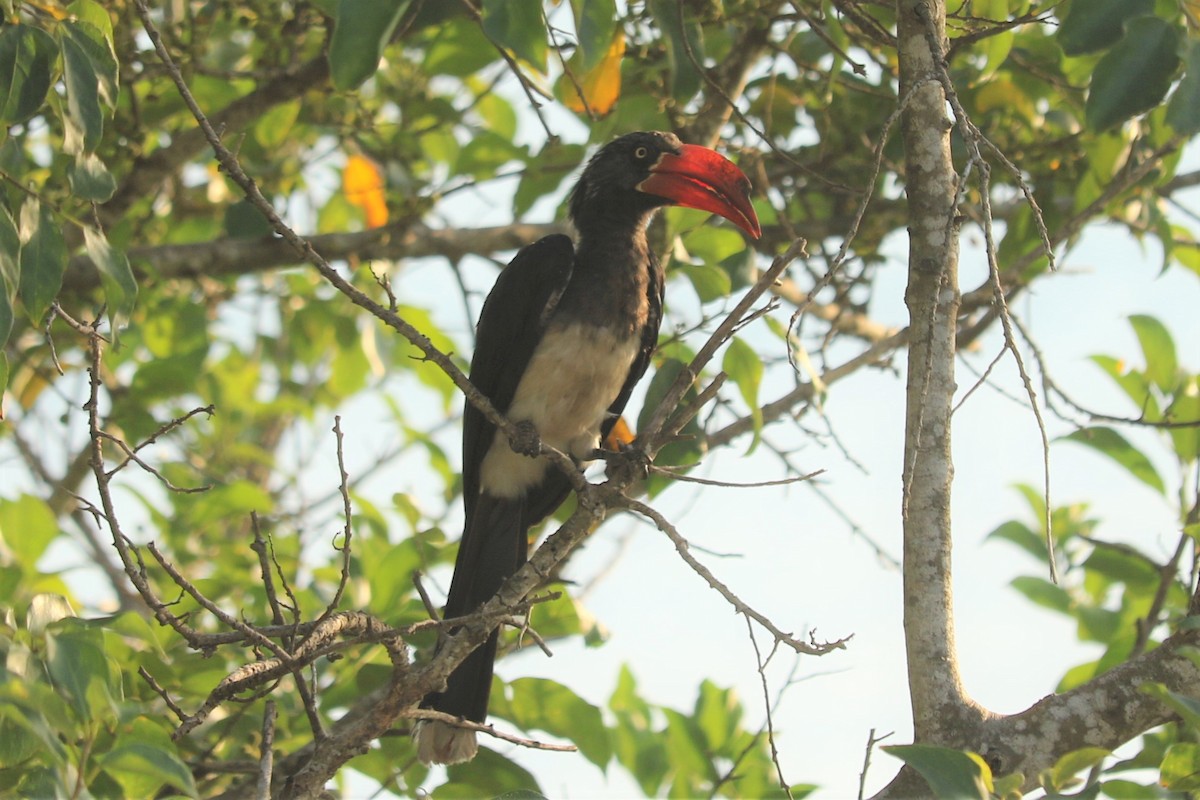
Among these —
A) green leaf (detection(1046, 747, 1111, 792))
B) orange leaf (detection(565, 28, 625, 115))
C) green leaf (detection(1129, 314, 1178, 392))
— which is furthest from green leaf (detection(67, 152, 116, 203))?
green leaf (detection(1129, 314, 1178, 392))

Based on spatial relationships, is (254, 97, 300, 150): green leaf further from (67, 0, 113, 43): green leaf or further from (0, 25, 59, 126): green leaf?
(0, 25, 59, 126): green leaf

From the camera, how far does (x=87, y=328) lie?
2.41m

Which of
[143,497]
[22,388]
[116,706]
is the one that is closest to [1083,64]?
[116,706]

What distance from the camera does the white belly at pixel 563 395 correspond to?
3.55 m

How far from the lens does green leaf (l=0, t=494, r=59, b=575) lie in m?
3.45

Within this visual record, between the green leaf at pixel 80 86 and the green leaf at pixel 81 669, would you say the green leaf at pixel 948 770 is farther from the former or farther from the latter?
the green leaf at pixel 80 86

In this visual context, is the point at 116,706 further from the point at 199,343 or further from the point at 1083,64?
the point at 1083,64

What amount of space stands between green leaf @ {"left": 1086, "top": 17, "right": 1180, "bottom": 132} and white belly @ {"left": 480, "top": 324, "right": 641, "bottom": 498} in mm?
1487

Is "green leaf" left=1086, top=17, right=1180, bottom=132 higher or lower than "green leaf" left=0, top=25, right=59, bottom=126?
lower

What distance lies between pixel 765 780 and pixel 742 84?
6.57 ft

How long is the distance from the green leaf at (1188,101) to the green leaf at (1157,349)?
1259 mm

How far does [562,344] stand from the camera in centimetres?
356

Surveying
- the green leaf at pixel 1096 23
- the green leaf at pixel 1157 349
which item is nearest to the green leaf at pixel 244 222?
the green leaf at pixel 1096 23

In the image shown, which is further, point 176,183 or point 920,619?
point 176,183
